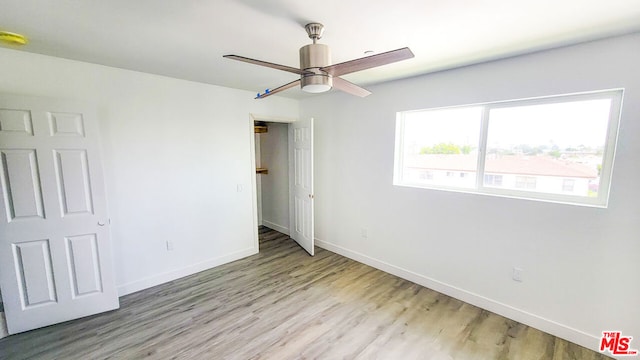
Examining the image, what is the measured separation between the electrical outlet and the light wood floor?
0.42 metres

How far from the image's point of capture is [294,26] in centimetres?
175

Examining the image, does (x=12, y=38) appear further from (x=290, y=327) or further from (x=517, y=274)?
(x=517, y=274)

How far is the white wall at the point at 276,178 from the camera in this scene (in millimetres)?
4844

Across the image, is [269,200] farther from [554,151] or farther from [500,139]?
[554,151]

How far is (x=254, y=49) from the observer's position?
85.0 inches

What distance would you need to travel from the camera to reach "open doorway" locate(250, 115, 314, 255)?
3.95 m

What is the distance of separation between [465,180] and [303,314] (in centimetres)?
226

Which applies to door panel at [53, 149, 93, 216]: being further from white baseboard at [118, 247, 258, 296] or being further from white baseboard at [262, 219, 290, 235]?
white baseboard at [262, 219, 290, 235]

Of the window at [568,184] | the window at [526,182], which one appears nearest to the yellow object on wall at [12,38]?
the window at [526,182]

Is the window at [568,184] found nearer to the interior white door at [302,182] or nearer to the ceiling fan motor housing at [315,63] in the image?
the ceiling fan motor housing at [315,63]

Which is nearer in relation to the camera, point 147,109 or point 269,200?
point 147,109

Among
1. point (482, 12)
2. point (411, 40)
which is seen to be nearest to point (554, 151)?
point (482, 12)

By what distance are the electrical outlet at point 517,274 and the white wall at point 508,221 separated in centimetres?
4

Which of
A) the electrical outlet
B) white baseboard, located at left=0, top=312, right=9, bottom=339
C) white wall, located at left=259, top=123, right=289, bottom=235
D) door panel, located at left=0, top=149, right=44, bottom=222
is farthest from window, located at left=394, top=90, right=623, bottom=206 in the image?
white baseboard, located at left=0, top=312, right=9, bottom=339
